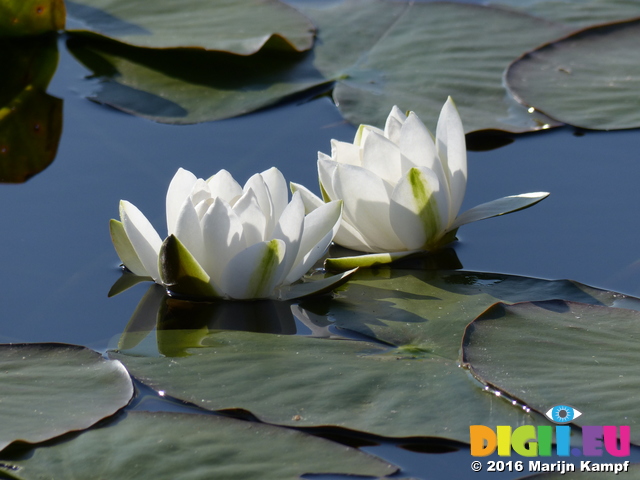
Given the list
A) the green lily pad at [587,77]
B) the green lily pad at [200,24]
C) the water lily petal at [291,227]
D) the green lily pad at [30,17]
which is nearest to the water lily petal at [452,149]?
the water lily petal at [291,227]

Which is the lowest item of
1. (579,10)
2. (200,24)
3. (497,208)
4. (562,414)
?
(562,414)

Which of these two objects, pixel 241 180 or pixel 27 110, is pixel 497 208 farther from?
pixel 27 110

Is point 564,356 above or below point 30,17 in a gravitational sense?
below

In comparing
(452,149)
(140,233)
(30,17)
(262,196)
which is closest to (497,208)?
(452,149)

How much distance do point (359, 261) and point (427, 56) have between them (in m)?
1.37

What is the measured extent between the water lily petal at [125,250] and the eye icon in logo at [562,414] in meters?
1.00

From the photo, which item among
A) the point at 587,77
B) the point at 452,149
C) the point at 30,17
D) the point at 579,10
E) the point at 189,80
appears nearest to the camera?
the point at 452,149

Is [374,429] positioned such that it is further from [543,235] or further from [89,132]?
[89,132]

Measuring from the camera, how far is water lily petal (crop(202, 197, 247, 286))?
60.7 inches

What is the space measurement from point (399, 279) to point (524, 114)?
1073 millimetres

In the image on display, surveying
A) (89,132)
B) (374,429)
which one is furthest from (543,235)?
(89,132)

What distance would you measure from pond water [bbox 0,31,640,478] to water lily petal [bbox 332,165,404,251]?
214 mm

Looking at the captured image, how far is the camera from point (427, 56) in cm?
282

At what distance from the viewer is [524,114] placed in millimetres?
2494
